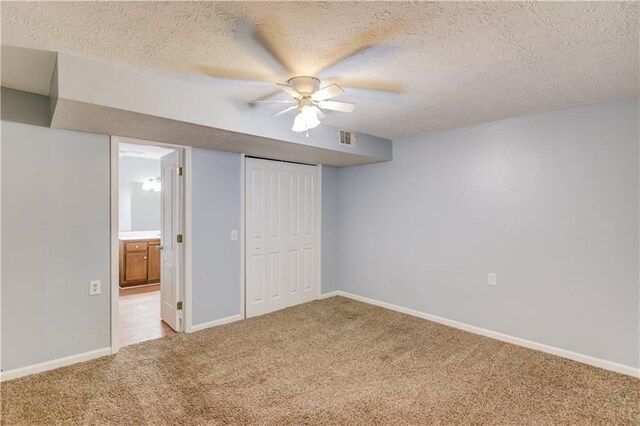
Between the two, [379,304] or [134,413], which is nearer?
[134,413]

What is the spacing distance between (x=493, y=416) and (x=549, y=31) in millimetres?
2254

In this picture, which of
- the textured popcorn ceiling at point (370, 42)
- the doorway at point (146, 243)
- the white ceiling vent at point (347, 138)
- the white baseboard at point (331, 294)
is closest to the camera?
the textured popcorn ceiling at point (370, 42)

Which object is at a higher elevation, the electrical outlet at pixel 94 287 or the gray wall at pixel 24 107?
the gray wall at pixel 24 107

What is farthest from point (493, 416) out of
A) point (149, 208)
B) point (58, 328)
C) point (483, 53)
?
point (149, 208)

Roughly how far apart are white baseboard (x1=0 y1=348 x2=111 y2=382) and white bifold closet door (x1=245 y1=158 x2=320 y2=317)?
1.52 meters

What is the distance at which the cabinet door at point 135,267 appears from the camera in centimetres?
540

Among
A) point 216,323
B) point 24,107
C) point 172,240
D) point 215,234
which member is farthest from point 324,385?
point 24,107

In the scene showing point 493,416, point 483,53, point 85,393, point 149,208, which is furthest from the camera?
point 149,208

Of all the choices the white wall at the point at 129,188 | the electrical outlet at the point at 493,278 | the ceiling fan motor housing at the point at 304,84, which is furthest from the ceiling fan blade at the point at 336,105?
the white wall at the point at 129,188

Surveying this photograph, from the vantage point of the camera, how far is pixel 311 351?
9.88 feet

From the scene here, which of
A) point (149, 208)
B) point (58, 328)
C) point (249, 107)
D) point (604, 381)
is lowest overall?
point (604, 381)

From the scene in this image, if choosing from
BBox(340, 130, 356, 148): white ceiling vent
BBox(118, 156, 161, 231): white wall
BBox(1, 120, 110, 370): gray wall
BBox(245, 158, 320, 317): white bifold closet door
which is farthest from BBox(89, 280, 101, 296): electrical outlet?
BBox(118, 156, 161, 231): white wall

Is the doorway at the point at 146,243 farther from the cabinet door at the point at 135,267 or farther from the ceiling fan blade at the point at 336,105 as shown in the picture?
the ceiling fan blade at the point at 336,105

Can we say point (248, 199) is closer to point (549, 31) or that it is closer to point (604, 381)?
point (549, 31)
